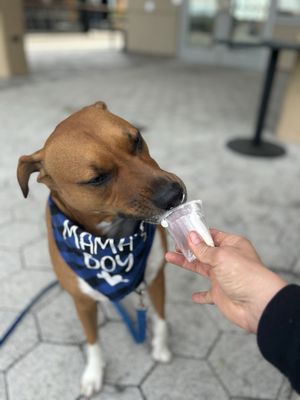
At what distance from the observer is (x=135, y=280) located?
6.29 feet

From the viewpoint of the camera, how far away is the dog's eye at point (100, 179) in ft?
5.21

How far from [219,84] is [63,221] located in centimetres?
867

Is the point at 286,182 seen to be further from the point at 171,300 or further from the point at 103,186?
the point at 103,186

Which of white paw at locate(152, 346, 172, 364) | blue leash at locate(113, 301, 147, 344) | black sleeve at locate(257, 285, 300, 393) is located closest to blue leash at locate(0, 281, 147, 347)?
blue leash at locate(113, 301, 147, 344)

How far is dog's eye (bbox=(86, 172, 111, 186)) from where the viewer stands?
1.59m

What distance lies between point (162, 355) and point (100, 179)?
4.01ft

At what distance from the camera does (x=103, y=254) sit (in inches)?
71.3

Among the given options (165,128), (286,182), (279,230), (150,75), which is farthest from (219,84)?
(279,230)

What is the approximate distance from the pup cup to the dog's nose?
3 cm

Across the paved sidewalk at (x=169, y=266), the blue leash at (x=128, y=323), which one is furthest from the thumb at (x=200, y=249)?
the paved sidewalk at (x=169, y=266)

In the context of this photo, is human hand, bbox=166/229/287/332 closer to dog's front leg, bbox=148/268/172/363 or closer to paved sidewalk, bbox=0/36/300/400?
dog's front leg, bbox=148/268/172/363

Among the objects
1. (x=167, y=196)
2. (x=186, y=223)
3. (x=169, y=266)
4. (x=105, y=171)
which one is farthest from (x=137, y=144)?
(x=169, y=266)

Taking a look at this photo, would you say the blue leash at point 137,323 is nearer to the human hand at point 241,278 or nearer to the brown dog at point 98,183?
the brown dog at point 98,183

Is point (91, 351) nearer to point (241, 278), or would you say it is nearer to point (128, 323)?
point (128, 323)
